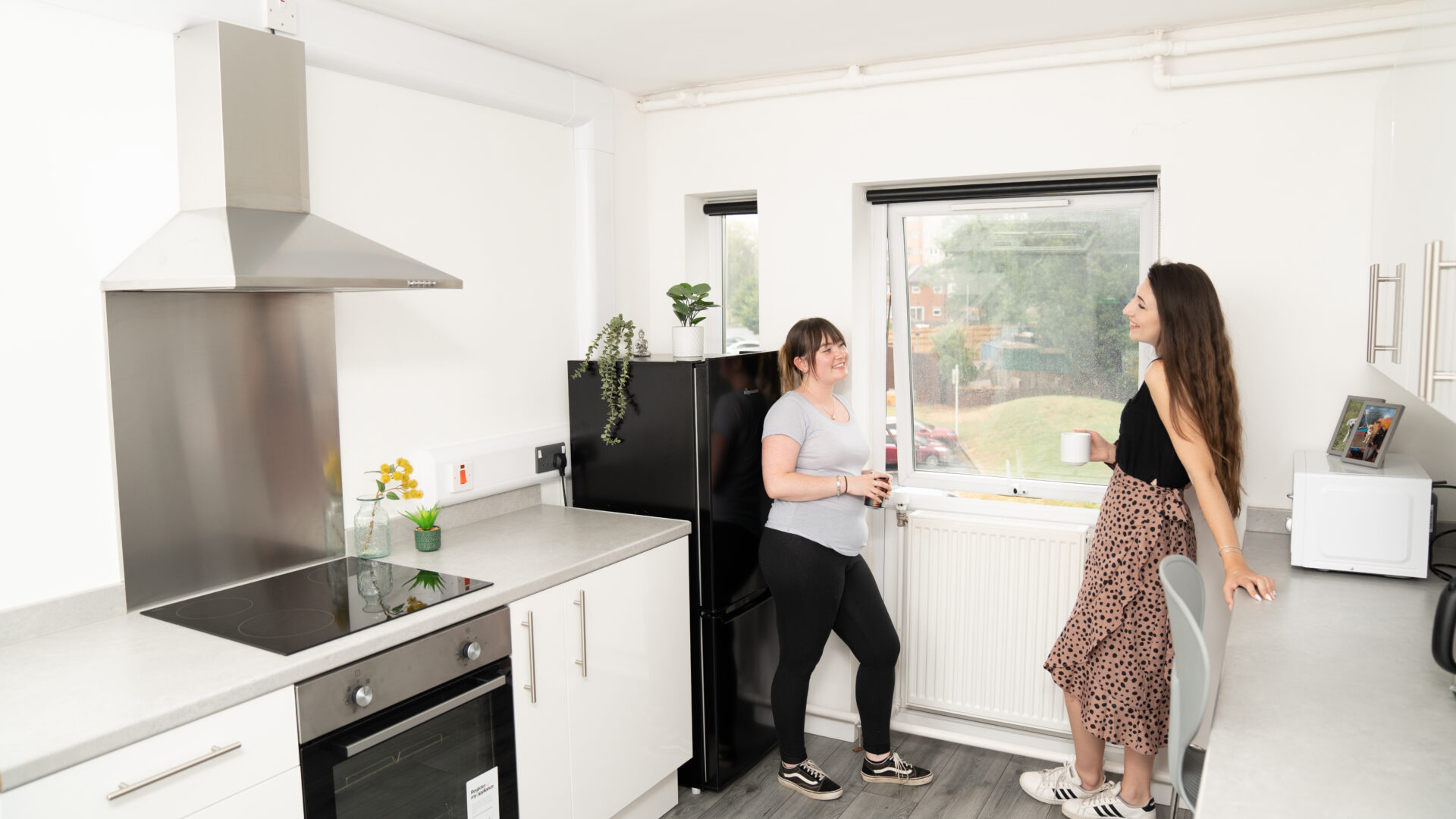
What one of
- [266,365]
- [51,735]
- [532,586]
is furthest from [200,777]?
[266,365]

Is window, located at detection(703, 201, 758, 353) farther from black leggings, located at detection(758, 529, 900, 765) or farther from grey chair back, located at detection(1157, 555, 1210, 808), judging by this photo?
grey chair back, located at detection(1157, 555, 1210, 808)

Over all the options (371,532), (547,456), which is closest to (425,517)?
(371,532)

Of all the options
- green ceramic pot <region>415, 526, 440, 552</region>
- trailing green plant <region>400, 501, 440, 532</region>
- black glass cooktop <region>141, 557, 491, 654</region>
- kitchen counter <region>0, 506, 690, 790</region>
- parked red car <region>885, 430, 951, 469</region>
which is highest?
parked red car <region>885, 430, 951, 469</region>

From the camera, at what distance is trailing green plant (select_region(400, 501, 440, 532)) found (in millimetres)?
2600

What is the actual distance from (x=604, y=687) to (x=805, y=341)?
121cm

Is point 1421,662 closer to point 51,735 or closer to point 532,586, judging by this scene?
point 532,586

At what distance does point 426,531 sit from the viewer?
2592mm

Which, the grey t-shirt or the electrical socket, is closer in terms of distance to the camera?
the grey t-shirt

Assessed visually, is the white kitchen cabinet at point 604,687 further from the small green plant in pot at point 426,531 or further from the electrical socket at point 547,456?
the electrical socket at point 547,456

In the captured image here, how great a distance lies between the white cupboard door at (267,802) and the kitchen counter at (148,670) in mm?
172

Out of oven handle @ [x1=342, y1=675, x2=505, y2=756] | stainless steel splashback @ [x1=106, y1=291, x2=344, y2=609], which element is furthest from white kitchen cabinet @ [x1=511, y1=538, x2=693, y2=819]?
stainless steel splashback @ [x1=106, y1=291, x2=344, y2=609]

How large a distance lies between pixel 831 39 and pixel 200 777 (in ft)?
8.32

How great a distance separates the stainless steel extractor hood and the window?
1.64 metres

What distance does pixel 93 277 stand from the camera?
6.51 ft
